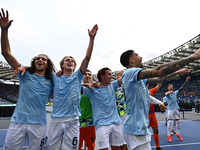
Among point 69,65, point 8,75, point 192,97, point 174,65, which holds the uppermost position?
point 8,75

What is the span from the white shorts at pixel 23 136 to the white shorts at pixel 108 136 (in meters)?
0.99

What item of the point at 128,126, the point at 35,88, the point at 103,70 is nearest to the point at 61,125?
the point at 35,88

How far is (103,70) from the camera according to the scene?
11.1 feet

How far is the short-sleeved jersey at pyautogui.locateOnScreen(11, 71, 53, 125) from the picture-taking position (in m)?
2.12

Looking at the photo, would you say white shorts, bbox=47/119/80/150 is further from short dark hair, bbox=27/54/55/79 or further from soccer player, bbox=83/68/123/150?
short dark hair, bbox=27/54/55/79

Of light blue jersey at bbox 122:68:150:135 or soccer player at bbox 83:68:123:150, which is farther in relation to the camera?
soccer player at bbox 83:68:123:150

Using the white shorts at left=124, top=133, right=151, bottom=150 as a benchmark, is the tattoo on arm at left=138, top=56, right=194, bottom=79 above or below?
above

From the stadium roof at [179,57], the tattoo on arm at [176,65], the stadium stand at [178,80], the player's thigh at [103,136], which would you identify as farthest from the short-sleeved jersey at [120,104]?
the stadium roof at [179,57]

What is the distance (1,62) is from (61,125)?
110ft

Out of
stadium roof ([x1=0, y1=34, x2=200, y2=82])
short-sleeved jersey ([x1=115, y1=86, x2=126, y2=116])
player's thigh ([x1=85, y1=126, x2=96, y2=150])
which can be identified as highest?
stadium roof ([x1=0, y1=34, x2=200, y2=82])

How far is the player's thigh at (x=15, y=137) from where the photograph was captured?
1.98 metres

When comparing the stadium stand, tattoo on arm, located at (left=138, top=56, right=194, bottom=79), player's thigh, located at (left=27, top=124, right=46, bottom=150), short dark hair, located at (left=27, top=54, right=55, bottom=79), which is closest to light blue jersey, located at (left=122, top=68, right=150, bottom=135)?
tattoo on arm, located at (left=138, top=56, right=194, bottom=79)

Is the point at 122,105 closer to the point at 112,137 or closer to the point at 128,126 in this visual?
the point at 112,137

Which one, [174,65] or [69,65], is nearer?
[174,65]
